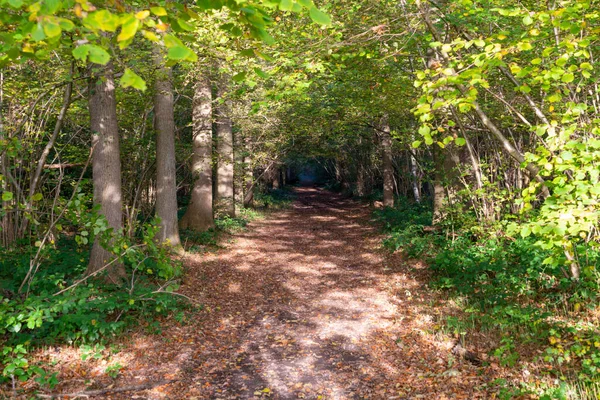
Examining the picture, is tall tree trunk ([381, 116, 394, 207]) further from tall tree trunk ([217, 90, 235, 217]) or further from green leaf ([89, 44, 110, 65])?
green leaf ([89, 44, 110, 65])

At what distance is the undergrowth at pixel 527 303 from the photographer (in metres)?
4.32

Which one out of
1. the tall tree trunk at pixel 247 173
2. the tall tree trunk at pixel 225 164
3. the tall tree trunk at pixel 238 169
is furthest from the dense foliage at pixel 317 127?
the tall tree trunk at pixel 247 173

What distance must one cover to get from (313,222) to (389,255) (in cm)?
844

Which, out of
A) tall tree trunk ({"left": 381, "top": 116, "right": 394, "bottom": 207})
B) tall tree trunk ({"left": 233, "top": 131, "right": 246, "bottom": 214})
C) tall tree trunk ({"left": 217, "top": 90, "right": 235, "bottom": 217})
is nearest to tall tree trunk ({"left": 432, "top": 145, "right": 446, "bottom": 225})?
tall tree trunk ({"left": 381, "top": 116, "right": 394, "bottom": 207})

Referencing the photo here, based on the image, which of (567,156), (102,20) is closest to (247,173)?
(567,156)

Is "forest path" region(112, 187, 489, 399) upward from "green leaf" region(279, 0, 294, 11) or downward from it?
downward

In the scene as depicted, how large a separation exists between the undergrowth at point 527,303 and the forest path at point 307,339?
555mm

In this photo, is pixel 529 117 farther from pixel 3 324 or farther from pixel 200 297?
pixel 3 324

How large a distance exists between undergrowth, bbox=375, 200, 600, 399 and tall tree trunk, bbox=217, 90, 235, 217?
8.84 metres

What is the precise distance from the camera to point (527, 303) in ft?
20.6

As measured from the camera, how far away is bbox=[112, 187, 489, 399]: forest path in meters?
4.89

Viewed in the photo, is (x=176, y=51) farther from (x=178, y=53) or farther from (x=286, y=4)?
(x=286, y=4)

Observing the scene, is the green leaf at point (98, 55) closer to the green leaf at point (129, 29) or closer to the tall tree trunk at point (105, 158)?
the green leaf at point (129, 29)

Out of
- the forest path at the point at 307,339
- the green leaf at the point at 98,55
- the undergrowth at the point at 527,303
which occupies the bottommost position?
the forest path at the point at 307,339
